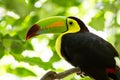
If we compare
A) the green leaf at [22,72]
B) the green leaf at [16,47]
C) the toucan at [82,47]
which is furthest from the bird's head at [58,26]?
the green leaf at [22,72]

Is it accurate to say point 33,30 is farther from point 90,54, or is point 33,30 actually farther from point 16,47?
point 90,54

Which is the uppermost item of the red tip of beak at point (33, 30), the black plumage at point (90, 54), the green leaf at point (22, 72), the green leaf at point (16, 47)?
the red tip of beak at point (33, 30)

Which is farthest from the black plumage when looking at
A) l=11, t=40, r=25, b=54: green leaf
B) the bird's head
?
l=11, t=40, r=25, b=54: green leaf

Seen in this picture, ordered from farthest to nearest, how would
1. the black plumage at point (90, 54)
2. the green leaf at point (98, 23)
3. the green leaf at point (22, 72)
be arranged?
the green leaf at point (22, 72), the green leaf at point (98, 23), the black plumage at point (90, 54)

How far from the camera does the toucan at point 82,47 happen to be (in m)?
2.73

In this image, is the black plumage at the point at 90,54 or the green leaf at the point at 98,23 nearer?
the black plumage at the point at 90,54

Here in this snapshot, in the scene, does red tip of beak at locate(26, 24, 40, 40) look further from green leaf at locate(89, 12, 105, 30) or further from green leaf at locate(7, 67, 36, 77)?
green leaf at locate(89, 12, 105, 30)

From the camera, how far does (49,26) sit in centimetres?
326

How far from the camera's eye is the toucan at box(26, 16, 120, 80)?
8.94 feet

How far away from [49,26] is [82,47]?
17.7 inches

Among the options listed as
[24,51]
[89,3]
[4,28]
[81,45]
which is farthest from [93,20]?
[89,3]

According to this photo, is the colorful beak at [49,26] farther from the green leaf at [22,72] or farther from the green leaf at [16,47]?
the green leaf at [22,72]

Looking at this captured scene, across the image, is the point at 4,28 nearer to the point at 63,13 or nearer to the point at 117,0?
the point at 63,13

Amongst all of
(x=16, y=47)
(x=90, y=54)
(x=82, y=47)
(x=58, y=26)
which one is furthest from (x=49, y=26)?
(x=90, y=54)
